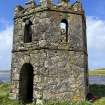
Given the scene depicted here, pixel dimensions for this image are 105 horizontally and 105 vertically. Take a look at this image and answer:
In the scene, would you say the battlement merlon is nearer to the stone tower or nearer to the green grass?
the stone tower

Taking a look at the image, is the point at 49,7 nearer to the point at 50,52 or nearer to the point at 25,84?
the point at 50,52

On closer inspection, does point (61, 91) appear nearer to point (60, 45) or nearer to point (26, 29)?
point (60, 45)

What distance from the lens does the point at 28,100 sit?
2055 cm

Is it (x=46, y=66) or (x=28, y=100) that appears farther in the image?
(x=28, y=100)

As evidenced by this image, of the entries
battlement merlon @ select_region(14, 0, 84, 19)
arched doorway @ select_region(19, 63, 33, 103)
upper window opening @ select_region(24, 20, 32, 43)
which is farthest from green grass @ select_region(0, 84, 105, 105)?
battlement merlon @ select_region(14, 0, 84, 19)

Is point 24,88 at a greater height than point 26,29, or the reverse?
point 26,29

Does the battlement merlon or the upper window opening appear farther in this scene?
the upper window opening

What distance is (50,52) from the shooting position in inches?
738

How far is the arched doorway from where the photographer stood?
20.2m

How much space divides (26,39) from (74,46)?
11.2 feet

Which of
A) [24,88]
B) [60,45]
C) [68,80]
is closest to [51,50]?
[60,45]

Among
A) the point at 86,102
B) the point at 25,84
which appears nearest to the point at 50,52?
the point at 25,84

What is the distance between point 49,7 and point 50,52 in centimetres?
289

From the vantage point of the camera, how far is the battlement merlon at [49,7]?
19.3 m
